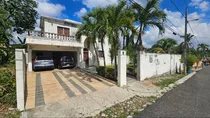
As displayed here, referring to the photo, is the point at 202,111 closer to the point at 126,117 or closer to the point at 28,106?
the point at 126,117

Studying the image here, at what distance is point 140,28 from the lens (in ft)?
28.9

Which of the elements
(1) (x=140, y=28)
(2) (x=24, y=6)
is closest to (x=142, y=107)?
(1) (x=140, y=28)

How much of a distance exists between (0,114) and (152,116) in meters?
4.76

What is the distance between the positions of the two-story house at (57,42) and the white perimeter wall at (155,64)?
6.92m

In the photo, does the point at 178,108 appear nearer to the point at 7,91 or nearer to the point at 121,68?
the point at 121,68

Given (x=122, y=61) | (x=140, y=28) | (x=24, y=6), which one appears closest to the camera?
Answer: (x=122, y=61)

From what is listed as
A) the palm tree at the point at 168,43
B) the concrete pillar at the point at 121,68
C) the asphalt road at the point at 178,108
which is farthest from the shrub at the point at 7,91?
the palm tree at the point at 168,43

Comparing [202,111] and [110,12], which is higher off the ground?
[110,12]

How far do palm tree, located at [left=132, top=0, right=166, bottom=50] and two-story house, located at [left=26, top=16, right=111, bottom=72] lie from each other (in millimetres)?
6510

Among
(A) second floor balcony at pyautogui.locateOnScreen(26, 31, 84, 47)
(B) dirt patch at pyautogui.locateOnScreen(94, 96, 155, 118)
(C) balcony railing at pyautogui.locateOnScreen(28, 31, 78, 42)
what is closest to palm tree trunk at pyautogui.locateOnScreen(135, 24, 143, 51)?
(B) dirt patch at pyautogui.locateOnScreen(94, 96, 155, 118)

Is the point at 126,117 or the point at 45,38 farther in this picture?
the point at 45,38

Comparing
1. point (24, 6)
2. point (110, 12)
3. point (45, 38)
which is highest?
point (24, 6)

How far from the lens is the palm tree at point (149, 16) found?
27.6 ft

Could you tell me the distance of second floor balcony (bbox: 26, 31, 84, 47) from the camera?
9867 mm
